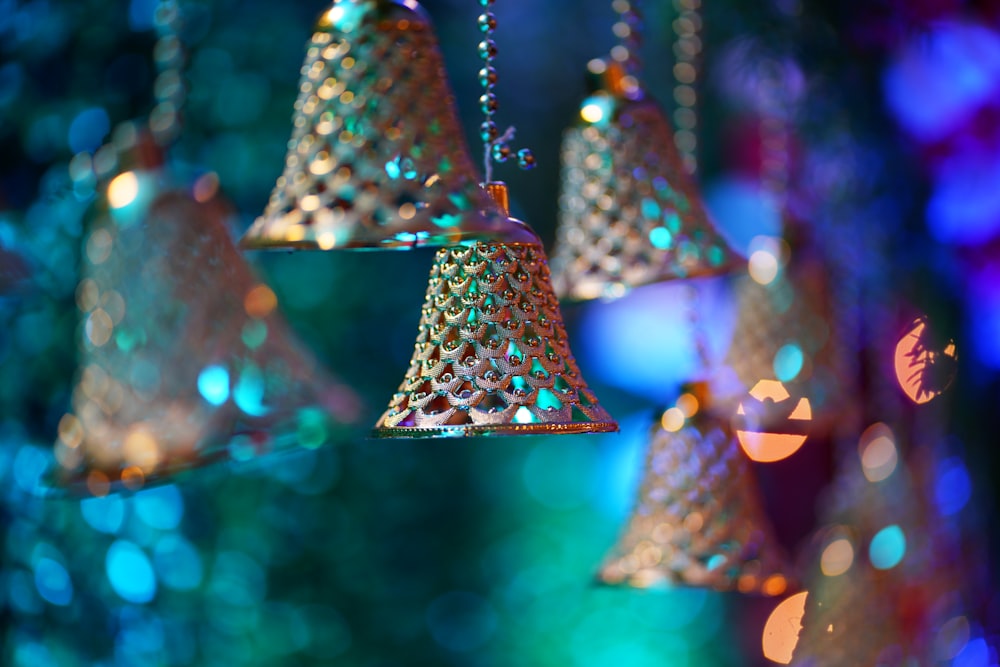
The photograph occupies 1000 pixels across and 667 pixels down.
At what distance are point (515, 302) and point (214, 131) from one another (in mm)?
2092

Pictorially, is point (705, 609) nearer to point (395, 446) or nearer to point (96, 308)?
point (395, 446)

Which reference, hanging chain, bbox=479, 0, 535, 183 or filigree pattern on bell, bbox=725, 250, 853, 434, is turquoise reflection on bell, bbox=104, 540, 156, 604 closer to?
filigree pattern on bell, bbox=725, 250, 853, 434

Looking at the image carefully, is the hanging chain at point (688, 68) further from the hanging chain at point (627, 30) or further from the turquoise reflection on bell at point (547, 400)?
the turquoise reflection on bell at point (547, 400)

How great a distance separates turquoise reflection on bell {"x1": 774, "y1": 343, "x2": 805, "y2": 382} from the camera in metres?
1.71

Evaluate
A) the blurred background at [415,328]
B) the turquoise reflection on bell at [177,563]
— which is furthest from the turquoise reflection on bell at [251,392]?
the turquoise reflection on bell at [177,563]

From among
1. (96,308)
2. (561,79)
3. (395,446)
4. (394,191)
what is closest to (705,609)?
(395,446)

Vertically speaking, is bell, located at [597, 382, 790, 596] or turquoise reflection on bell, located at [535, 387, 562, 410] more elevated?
turquoise reflection on bell, located at [535, 387, 562, 410]

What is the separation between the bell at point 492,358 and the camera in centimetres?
94

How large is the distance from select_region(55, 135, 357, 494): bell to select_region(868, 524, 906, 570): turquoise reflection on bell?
733 millimetres

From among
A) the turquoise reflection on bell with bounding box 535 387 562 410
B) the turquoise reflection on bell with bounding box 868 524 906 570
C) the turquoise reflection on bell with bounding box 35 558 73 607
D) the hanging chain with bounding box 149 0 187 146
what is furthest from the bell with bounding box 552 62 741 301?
the turquoise reflection on bell with bounding box 35 558 73 607

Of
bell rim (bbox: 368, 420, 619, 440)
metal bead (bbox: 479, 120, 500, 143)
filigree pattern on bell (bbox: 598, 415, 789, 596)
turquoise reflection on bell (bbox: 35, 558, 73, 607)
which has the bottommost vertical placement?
turquoise reflection on bell (bbox: 35, 558, 73, 607)

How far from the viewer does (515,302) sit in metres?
0.99

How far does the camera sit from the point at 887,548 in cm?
163

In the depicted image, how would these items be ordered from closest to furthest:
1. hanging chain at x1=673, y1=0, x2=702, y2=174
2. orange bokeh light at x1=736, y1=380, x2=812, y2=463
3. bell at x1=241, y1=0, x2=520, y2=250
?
bell at x1=241, y1=0, x2=520, y2=250, hanging chain at x1=673, y1=0, x2=702, y2=174, orange bokeh light at x1=736, y1=380, x2=812, y2=463
